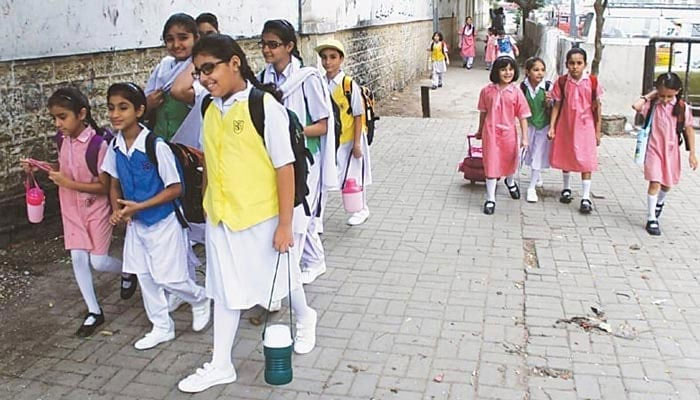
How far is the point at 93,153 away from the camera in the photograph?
407 cm

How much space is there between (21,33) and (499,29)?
20.2 m

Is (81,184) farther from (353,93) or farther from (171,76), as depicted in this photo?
(353,93)

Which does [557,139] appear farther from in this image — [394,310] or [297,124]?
[297,124]

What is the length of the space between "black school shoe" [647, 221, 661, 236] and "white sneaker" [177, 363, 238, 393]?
13.3ft

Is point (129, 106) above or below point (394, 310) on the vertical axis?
above

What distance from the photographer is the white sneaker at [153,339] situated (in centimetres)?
→ 409

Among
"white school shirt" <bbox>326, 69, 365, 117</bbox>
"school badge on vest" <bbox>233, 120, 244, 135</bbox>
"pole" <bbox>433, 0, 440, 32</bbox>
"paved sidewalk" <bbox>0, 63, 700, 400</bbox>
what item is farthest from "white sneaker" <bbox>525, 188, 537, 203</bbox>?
"pole" <bbox>433, 0, 440, 32</bbox>

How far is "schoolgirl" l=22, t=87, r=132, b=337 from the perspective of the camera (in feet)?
13.1

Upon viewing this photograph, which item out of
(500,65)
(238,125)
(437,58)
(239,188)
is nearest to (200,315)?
(239,188)

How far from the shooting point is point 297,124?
3441 millimetres

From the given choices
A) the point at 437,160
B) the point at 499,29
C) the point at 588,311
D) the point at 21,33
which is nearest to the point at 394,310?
the point at 588,311

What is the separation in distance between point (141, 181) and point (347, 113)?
2.31 meters

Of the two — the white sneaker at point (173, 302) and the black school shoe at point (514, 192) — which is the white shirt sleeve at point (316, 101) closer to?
the white sneaker at point (173, 302)

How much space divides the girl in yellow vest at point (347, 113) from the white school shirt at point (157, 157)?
75.4 inches
